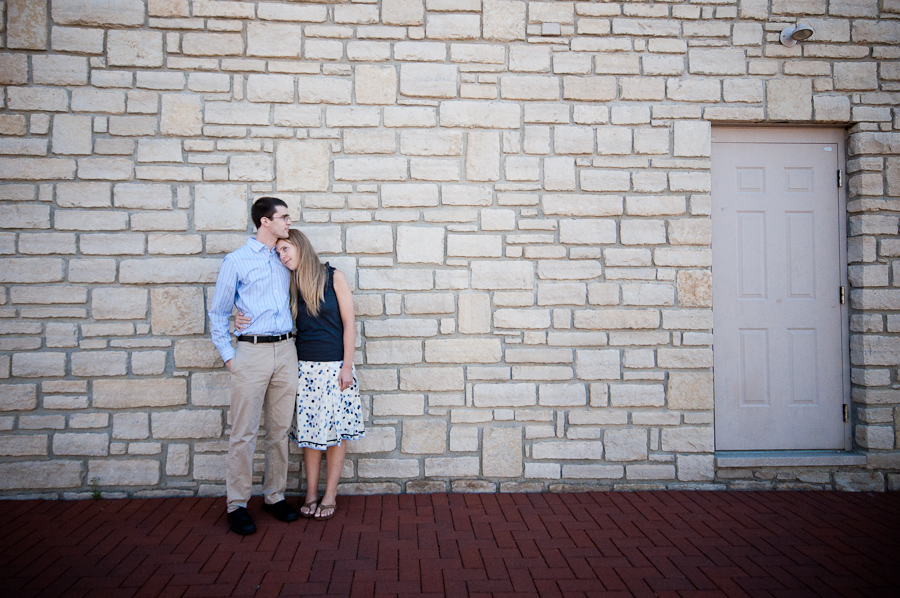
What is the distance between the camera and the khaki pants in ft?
11.9

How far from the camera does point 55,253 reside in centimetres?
415

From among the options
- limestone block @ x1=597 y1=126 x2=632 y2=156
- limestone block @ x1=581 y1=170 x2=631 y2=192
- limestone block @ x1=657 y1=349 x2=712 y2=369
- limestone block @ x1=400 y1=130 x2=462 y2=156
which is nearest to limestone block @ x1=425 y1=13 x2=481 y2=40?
limestone block @ x1=400 y1=130 x2=462 y2=156

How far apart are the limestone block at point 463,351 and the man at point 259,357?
3.55 feet

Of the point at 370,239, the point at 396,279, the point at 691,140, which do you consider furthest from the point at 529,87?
the point at 396,279

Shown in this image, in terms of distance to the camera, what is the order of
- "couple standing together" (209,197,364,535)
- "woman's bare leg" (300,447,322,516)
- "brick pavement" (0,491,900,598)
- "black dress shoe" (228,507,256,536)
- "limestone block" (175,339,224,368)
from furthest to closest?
"limestone block" (175,339,224,368) < "woman's bare leg" (300,447,322,516) < "couple standing together" (209,197,364,535) < "black dress shoe" (228,507,256,536) < "brick pavement" (0,491,900,598)

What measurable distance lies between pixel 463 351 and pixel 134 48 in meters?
3.52

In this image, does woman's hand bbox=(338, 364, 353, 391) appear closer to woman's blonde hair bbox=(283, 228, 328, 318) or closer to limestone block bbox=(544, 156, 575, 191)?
woman's blonde hair bbox=(283, 228, 328, 318)

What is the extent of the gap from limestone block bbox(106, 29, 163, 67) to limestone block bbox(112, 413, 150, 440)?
275 cm

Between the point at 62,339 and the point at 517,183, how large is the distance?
3.79m

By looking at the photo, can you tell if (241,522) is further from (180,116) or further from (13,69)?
(13,69)

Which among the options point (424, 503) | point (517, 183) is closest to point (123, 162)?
point (517, 183)

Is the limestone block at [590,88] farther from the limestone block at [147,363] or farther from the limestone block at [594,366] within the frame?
the limestone block at [147,363]

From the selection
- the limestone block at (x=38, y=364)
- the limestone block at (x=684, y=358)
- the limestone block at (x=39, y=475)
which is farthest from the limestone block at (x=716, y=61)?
the limestone block at (x=39, y=475)

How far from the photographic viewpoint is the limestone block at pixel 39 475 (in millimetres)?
4082
